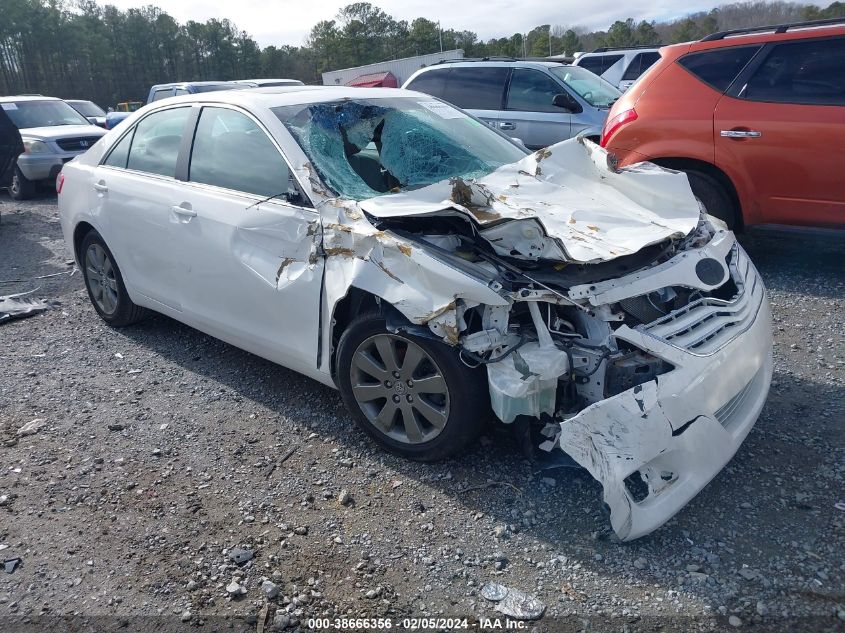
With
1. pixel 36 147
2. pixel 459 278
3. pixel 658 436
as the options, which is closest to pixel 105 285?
pixel 459 278

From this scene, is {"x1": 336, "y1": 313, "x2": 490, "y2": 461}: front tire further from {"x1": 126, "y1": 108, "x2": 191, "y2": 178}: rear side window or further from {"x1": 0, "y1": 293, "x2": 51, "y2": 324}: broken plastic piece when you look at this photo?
{"x1": 0, "y1": 293, "x2": 51, "y2": 324}: broken plastic piece

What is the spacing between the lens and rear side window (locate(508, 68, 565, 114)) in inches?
352

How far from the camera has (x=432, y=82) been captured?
965cm

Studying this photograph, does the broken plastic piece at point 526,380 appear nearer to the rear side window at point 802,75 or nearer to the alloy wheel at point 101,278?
the alloy wheel at point 101,278

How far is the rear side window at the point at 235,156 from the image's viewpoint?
3.68m

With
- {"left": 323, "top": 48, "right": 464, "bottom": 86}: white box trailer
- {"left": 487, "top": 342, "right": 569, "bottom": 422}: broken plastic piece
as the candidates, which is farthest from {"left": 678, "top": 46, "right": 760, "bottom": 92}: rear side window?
{"left": 323, "top": 48, "right": 464, "bottom": 86}: white box trailer

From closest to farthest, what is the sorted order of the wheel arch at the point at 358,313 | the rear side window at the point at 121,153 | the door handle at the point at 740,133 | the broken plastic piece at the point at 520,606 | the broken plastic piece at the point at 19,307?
1. the broken plastic piece at the point at 520,606
2. the wheel arch at the point at 358,313
3. the rear side window at the point at 121,153
4. the door handle at the point at 740,133
5. the broken plastic piece at the point at 19,307

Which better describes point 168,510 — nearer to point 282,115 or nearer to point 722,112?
point 282,115

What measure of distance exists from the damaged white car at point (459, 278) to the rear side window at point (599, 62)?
1208 cm

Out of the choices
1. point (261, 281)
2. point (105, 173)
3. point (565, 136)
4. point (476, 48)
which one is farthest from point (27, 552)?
point (476, 48)

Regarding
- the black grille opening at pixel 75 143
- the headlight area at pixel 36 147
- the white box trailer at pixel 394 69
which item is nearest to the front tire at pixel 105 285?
the black grille opening at pixel 75 143

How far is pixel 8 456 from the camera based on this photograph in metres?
3.66

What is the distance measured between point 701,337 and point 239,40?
48300mm

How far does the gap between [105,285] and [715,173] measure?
4930 mm
